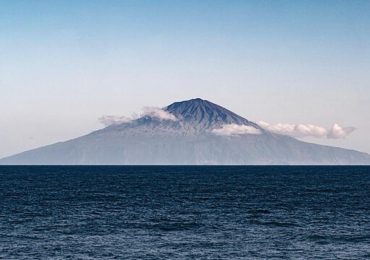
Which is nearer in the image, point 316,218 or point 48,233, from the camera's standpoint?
point 48,233

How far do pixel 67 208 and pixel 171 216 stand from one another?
1981cm

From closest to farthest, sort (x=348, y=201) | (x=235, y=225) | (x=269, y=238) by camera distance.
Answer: (x=269, y=238) < (x=235, y=225) < (x=348, y=201)

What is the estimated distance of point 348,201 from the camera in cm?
11175

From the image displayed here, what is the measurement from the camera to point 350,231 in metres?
71.6

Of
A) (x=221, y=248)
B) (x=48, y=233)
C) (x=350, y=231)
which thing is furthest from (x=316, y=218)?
(x=48, y=233)

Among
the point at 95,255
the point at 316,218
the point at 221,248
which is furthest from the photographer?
the point at 316,218

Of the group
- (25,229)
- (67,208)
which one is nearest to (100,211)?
(67,208)

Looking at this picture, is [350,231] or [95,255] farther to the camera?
[350,231]

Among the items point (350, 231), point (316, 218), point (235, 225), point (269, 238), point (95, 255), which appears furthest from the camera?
point (316, 218)

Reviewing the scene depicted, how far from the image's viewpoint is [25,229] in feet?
237

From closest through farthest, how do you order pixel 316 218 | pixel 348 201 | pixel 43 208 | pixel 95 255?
pixel 95 255 → pixel 316 218 → pixel 43 208 → pixel 348 201

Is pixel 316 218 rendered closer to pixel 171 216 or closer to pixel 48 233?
pixel 171 216

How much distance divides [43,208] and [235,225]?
115ft

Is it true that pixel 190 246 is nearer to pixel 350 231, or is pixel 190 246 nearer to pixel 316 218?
pixel 350 231
